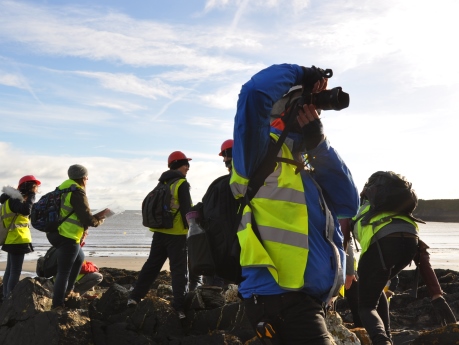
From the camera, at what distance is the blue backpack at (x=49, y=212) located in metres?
6.77

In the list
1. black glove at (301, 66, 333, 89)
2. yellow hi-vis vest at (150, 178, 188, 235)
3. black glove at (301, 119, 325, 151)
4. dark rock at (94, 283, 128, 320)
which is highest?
black glove at (301, 66, 333, 89)

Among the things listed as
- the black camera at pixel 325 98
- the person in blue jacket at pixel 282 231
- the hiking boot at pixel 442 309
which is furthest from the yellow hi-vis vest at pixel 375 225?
the black camera at pixel 325 98

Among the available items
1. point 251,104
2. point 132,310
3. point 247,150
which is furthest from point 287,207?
point 132,310

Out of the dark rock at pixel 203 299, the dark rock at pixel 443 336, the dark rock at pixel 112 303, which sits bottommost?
the dark rock at pixel 112 303

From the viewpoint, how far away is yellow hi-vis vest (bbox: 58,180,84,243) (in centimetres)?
678

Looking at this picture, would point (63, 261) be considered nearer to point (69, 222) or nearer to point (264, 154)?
point (69, 222)

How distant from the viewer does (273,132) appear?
2742 millimetres

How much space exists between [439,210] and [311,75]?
10748cm

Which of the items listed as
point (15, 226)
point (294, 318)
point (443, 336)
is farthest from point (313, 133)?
point (15, 226)

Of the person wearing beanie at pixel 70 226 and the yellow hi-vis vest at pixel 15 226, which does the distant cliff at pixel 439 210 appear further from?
the person wearing beanie at pixel 70 226

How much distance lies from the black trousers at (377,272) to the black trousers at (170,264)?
2.45 metres

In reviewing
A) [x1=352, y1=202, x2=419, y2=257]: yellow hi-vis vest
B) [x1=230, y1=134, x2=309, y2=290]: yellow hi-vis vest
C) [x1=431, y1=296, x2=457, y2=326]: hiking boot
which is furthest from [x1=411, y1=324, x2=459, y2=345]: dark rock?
[x1=230, y1=134, x2=309, y2=290]: yellow hi-vis vest

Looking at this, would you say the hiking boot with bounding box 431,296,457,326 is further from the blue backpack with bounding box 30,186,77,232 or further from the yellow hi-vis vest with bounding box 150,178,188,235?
the blue backpack with bounding box 30,186,77,232

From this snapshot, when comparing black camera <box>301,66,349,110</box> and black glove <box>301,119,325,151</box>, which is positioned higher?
black camera <box>301,66,349,110</box>
